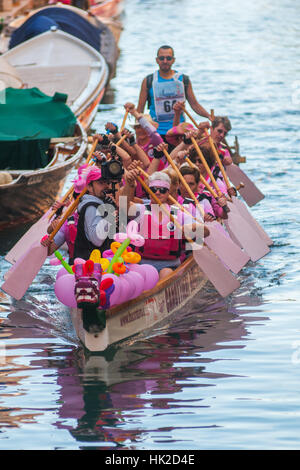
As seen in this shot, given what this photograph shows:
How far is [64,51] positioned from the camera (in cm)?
2500

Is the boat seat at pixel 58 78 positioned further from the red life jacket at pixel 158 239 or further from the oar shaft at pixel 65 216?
the oar shaft at pixel 65 216

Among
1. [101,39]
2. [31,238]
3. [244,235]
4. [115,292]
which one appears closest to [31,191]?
[31,238]

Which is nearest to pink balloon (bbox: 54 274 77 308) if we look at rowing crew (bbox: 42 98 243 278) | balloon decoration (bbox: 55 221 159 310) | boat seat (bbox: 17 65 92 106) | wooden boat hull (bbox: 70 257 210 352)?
balloon decoration (bbox: 55 221 159 310)

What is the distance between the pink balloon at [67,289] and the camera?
9.20m

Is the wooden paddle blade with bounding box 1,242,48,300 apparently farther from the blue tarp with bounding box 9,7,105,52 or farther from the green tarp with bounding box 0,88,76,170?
the blue tarp with bounding box 9,7,105,52

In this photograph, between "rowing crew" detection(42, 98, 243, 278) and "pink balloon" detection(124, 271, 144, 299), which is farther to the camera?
"rowing crew" detection(42, 98, 243, 278)

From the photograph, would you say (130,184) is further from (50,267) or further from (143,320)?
(50,267)

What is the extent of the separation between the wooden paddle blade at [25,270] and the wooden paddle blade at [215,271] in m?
1.69

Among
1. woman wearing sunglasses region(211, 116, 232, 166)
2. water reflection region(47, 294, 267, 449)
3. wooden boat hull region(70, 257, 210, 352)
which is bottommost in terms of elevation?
water reflection region(47, 294, 267, 449)

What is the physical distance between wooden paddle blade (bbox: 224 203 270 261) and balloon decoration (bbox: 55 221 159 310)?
225 centimetres

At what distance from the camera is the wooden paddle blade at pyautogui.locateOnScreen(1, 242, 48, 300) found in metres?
10.5

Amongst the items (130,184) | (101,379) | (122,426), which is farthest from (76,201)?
(122,426)
